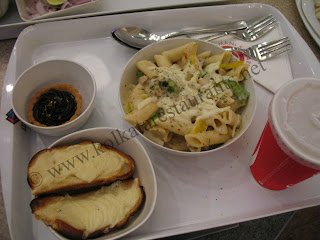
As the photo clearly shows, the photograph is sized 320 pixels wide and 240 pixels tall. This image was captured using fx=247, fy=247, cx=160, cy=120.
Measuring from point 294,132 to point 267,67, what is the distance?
58 centimetres

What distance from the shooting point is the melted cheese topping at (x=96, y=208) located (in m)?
0.69

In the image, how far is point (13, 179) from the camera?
0.82m

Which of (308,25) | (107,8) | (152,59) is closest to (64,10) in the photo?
(107,8)

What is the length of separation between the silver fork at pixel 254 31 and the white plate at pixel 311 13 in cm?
26

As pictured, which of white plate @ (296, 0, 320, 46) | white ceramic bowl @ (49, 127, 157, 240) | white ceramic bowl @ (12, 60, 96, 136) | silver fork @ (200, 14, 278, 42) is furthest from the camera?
white plate @ (296, 0, 320, 46)

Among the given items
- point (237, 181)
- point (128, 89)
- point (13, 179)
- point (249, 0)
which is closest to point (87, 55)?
point (128, 89)

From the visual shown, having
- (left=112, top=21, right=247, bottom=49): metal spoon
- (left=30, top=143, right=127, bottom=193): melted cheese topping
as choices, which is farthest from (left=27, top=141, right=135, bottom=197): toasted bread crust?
(left=112, top=21, right=247, bottom=49): metal spoon

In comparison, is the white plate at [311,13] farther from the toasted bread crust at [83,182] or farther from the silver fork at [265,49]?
A: the toasted bread crust at [83,182]

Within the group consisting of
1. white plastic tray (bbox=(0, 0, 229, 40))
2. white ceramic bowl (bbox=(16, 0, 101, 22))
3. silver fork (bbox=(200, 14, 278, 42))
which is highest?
white ceramic bowl (bbox=(16, 0, 101, 22))

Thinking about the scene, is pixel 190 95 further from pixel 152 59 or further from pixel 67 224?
pixel 67 224

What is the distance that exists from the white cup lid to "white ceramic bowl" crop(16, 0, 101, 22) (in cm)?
94

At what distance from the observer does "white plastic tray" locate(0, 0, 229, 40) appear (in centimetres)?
115

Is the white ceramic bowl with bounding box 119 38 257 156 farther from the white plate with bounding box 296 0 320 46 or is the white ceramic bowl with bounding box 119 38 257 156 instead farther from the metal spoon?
the white plate with bounding box 296 0 320 46

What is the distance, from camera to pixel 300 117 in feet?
2.22
